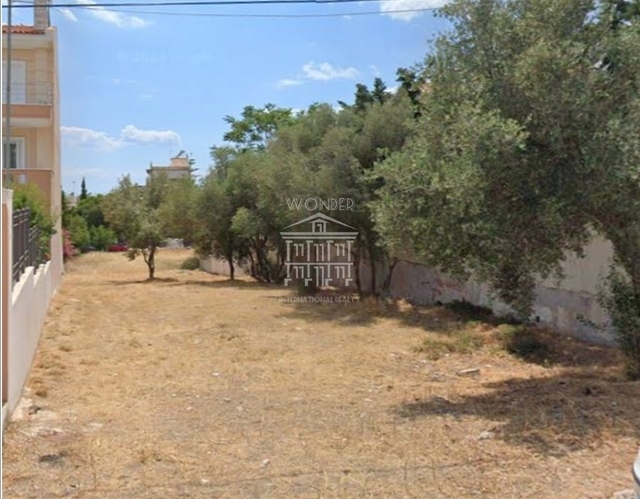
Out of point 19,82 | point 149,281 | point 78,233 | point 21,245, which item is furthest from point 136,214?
point 21,245

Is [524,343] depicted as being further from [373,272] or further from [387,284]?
[387,284]

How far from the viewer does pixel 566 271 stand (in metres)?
10.1

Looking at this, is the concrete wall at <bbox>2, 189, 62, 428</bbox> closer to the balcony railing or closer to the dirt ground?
the dirt ground

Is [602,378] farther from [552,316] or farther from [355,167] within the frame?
[355,167]

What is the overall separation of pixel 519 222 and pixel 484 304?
7.27 metres

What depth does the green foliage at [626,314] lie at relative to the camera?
655 cm

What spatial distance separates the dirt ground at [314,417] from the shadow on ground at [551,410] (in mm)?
23

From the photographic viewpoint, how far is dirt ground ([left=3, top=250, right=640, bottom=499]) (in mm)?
4172

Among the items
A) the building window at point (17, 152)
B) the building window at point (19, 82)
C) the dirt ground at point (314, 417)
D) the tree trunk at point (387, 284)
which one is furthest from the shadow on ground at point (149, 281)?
the dirt ground at point (314, 417)

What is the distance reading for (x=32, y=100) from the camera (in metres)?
18.2

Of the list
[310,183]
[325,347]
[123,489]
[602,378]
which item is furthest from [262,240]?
[123,489]

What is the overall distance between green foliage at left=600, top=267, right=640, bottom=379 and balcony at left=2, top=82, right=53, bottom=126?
1629 cm

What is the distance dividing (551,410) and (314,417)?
226 centimetres

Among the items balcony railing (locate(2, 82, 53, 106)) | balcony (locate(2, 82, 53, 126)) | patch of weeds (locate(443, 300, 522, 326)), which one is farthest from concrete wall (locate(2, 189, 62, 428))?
balcony railing (locate(2, 82, 53, 106))
